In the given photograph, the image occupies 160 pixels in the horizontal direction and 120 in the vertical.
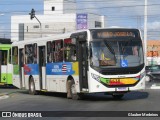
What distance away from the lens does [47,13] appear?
142375 mm

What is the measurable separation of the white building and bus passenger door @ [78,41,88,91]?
11344 cm

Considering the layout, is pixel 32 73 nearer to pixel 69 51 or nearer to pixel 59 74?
pixel 59 74

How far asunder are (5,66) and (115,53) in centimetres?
1507

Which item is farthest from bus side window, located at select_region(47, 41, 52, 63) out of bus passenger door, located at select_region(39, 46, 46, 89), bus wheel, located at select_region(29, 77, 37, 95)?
bus wheel, located at select_region(29, 77, 37, 95)

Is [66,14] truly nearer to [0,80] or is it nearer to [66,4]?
[66,4]

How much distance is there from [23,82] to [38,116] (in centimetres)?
1634

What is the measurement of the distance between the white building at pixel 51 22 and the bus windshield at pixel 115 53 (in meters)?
114

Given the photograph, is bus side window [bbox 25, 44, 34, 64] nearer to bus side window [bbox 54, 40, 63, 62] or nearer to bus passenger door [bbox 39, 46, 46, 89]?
bus passenger door [bbox 39, 46, 46, 89]

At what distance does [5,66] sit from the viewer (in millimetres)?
34562

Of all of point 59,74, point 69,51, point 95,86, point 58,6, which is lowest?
point 95,86

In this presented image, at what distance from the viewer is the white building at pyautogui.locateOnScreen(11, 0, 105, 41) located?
455 feet

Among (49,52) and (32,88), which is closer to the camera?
(49,52)

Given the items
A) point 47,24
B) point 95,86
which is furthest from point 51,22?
point 95,86

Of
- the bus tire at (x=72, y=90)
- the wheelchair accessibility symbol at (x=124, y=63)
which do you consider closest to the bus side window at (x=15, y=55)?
the bus tire at (x=72, y=90)
